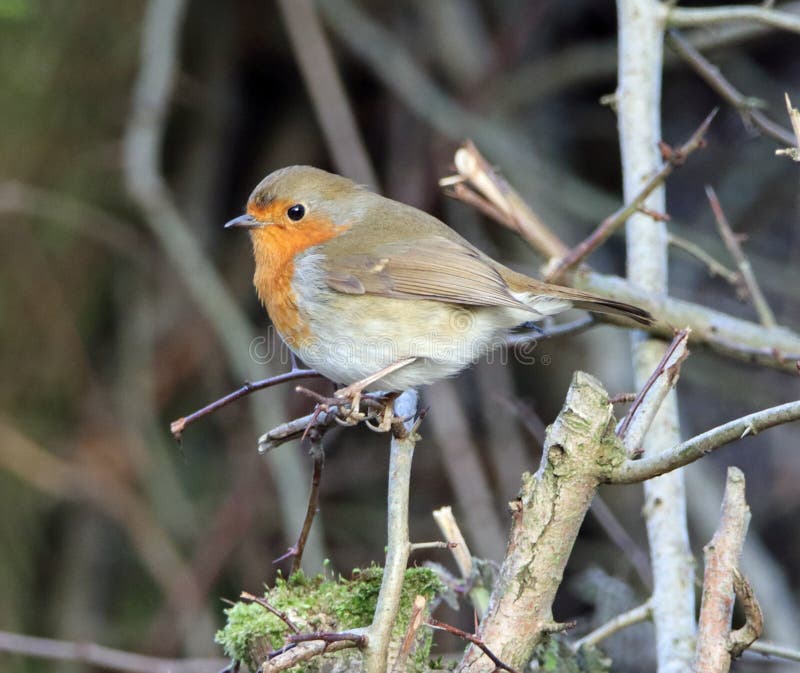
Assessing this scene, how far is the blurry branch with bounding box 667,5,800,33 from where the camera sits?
294cm

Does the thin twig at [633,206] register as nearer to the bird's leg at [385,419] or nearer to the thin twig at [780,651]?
the bird's leg at [385,419]

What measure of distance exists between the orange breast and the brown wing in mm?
167

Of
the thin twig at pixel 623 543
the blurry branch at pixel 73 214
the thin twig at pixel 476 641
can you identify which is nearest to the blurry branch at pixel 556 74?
the blurry branch at pixel 73 214

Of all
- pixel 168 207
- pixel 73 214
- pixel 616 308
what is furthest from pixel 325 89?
pixel 616 308

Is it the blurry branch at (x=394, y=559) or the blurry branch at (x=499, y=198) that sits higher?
the blurry branch at (x=499, y=198)

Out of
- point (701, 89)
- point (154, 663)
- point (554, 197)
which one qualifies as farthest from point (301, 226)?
point (701, 89)

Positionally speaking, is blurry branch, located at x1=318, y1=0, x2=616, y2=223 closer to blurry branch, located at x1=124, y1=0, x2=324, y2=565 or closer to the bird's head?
blurry branch, located at x1=124, y1=0, x2=324, y2=565

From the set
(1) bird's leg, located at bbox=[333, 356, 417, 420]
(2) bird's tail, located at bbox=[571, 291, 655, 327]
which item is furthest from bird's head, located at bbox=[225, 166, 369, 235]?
(2) bird's tail, located at bbox=[571, 291, 655, 327]

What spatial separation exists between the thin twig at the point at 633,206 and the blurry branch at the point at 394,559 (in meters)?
1.19

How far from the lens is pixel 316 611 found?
1.99m

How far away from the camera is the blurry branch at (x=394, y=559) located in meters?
1.70

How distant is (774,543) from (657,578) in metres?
3.47

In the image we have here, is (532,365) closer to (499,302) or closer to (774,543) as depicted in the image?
(774,543)

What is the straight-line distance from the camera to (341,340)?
294cm
